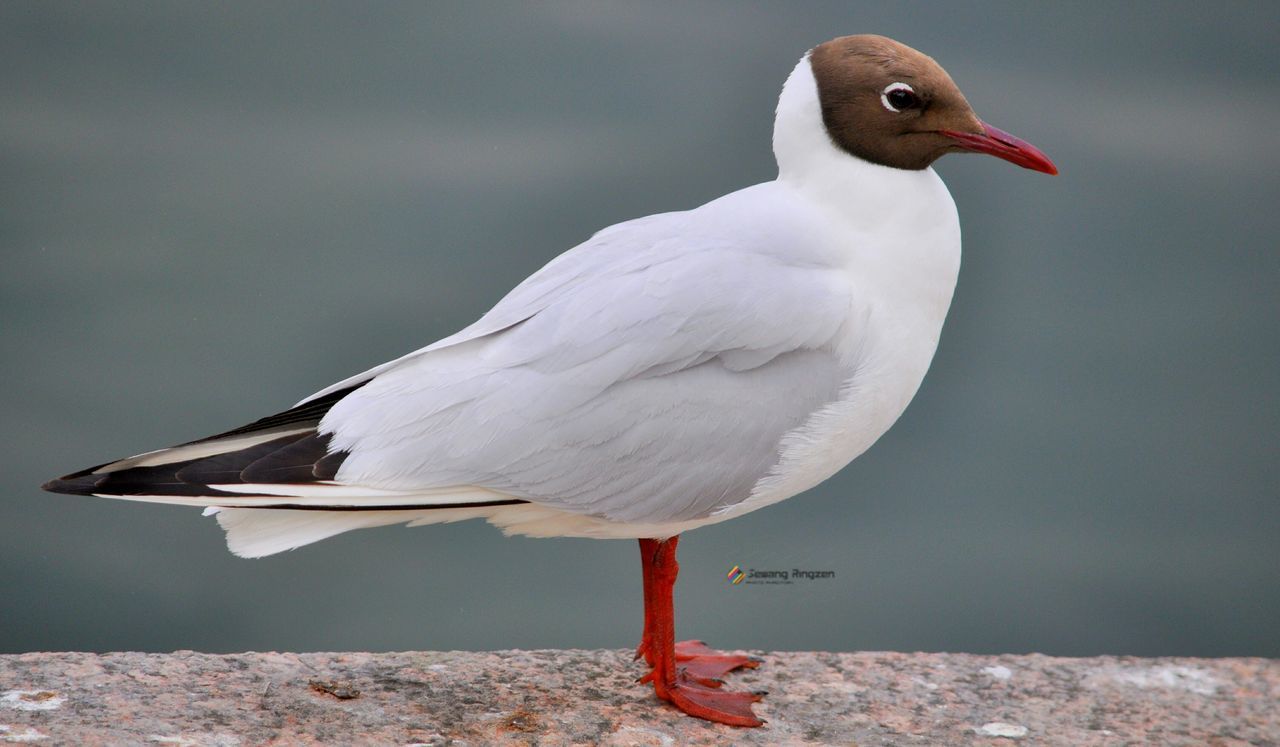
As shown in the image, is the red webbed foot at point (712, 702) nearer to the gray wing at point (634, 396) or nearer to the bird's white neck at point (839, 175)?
the gray wing at point (634, 396)

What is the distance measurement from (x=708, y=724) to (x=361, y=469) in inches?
35.1

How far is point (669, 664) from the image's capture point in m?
2.88

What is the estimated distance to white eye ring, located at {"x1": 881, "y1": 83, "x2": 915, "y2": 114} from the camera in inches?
102

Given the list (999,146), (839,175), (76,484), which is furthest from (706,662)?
(76,484)

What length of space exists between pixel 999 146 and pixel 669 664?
1.23 metres

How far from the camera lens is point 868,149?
265 cm

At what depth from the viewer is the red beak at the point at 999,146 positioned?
2.62 metres

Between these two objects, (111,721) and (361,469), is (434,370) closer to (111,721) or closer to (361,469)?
(361,469)

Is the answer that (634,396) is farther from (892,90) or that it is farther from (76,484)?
(76,484)

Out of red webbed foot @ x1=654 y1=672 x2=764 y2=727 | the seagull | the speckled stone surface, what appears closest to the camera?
the seagull

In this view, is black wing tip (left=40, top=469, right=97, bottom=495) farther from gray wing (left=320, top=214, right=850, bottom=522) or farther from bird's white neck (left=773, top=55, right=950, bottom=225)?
bird's white neck (left=773, top=55, right=950, bottom=225)

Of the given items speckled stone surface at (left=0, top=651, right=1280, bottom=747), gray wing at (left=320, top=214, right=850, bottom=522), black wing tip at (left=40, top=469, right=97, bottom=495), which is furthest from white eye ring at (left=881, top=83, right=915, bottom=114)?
black wing tip at (left=40, top=469, right=97, bottom=495)

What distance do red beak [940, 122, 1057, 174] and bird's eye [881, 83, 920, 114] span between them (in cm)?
8

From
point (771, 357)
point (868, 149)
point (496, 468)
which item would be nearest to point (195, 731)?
point (496, 468)
